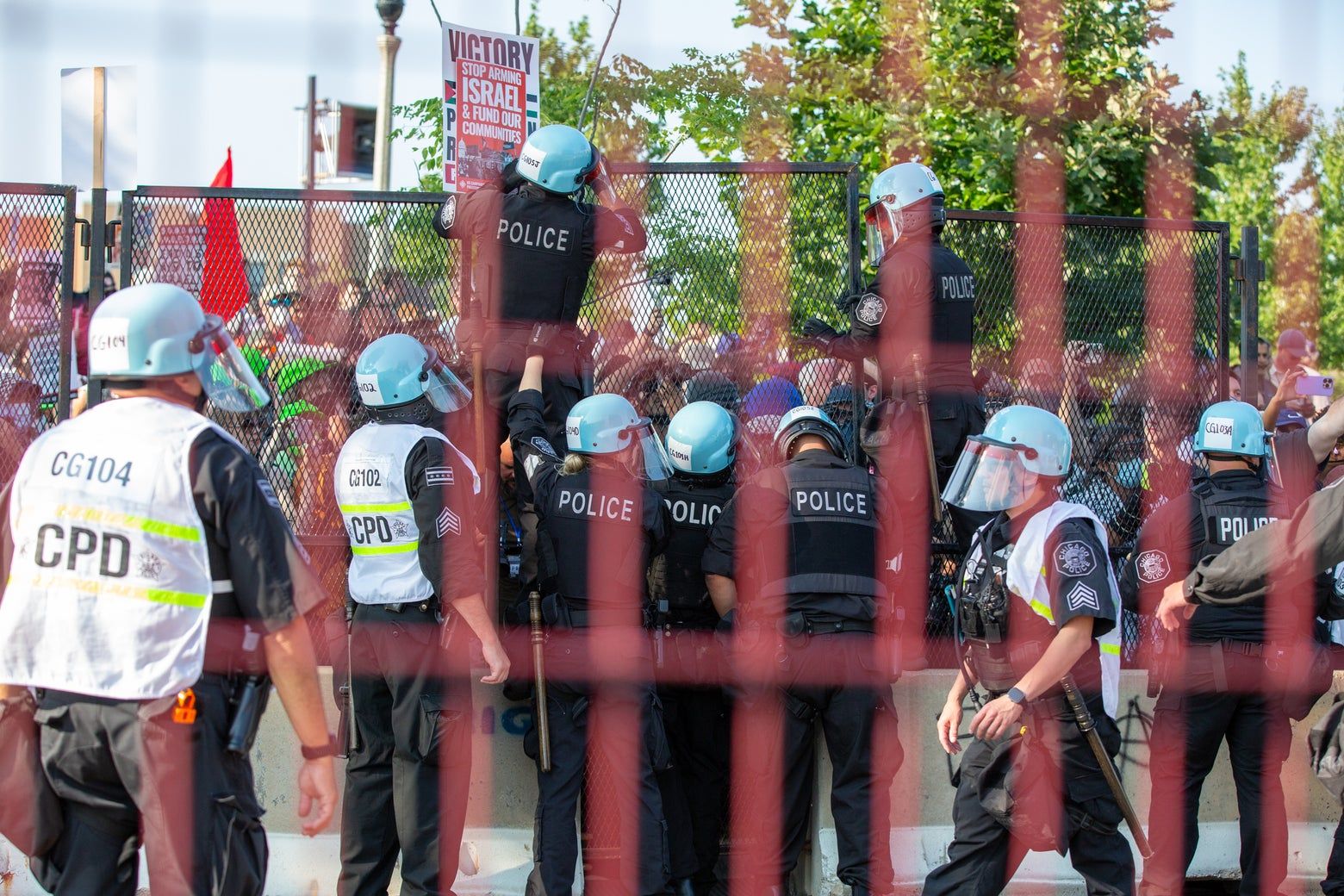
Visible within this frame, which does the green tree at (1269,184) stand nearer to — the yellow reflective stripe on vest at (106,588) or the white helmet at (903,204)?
the white helmet at (903,204)

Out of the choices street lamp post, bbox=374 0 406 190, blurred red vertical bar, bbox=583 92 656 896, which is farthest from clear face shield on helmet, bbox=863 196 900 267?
street lamp post, bbox=374 0 406 190

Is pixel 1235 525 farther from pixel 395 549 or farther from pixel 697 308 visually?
pixel 395 549

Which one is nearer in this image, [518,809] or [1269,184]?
[518,809]

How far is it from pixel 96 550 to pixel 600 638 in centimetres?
233

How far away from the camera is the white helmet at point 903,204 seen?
247 inches

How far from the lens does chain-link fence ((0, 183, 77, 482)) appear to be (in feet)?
19.9

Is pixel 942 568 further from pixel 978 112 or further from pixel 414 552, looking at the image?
pixel 978 112

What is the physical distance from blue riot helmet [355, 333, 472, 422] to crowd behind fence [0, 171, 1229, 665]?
2.14 ft

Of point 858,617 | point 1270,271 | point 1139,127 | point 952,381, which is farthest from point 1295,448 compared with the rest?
point 1270,271

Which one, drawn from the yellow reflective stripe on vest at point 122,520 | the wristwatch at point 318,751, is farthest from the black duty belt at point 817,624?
the yellow reflective stripe on vest at point 122,520

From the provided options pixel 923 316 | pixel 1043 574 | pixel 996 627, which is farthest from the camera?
pixel 923 316

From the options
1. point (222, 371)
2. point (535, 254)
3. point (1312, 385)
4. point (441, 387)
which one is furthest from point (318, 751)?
point (1312, 385)

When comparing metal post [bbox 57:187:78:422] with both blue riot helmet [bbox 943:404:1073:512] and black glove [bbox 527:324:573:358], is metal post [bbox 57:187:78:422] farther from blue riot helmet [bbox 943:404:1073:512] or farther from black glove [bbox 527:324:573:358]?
blue riot helmet [bbox 943:404:1073:512]

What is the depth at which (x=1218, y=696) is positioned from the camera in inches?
224
